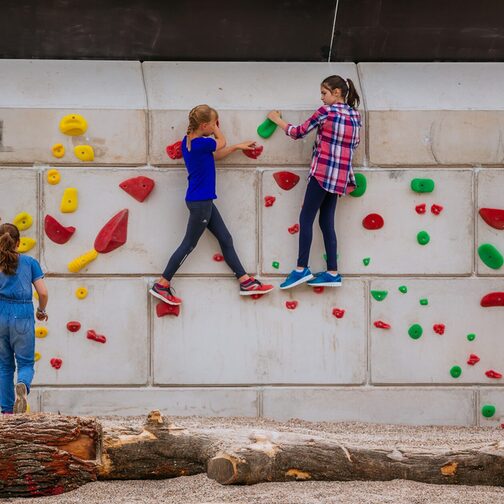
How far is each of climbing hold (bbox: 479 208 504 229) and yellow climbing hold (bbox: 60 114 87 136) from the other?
329 cm

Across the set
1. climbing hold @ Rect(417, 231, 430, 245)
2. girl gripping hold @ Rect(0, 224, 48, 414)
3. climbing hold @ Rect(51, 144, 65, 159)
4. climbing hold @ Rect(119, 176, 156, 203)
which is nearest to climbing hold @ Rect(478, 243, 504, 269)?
climbing hold @ Rect(417, 231, 430, 245)

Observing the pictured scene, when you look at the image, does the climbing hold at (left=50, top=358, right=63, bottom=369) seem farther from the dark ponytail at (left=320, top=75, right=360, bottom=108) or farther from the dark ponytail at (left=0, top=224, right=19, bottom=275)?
the dark ponytail at (left=320, top=75, right=360, bottom=108)

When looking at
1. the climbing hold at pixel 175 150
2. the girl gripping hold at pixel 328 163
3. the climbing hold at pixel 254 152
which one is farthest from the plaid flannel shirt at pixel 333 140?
the climbing hold at pixel 175 150

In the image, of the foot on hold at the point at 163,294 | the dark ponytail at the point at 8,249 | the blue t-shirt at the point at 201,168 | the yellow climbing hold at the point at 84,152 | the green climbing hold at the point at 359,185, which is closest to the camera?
the dark ponytail at the point at 8,249

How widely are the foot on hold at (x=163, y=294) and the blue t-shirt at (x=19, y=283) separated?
130cm

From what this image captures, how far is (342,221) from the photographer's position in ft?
29.3

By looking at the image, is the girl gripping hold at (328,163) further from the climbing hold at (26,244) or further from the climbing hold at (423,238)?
the climbing hold at (26,244)

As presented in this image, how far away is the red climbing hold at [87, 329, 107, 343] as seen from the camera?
8.77 m

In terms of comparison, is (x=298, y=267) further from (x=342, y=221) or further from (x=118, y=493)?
(x=118, y=493)

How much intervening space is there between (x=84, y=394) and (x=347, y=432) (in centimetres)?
212

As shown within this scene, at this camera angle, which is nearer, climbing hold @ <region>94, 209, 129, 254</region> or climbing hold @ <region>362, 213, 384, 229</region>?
climbing hold @ <region>94, 209, 129, 254</region>

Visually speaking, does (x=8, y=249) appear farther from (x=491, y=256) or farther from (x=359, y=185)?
(x=491, y=256)

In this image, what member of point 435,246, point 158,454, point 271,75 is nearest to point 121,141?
point 271,75

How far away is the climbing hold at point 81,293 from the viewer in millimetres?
8773
